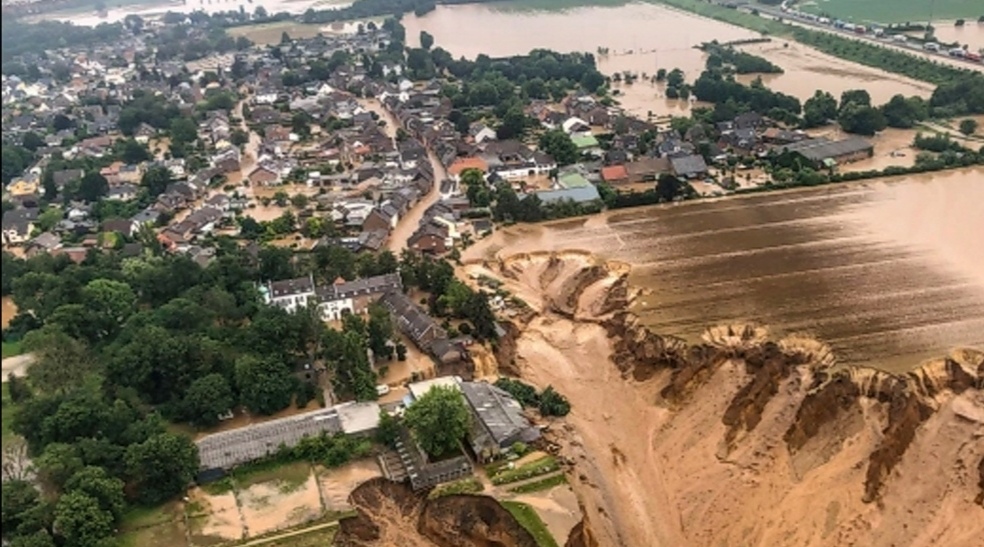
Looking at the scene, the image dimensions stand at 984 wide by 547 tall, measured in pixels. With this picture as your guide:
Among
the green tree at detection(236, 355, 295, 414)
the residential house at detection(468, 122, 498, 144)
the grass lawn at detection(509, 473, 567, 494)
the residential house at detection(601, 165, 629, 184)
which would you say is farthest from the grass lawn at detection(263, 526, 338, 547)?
the residential house at detection(468, 122, 498, 144)

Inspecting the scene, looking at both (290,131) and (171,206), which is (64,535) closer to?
(171,206)

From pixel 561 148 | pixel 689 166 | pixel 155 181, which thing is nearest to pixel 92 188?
pixel 155 181

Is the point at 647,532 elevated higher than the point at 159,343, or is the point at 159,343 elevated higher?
the point at 159,343

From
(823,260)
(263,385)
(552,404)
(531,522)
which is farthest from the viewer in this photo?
(823,260)

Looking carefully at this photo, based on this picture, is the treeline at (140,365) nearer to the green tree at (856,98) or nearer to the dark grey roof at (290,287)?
the dark grey roof at (290,287)

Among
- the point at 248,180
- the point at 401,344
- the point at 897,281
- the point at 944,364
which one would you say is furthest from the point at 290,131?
the point at 944,364

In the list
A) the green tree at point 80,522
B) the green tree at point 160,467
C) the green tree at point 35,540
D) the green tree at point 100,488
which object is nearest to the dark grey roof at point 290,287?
the green tree at point 160,467

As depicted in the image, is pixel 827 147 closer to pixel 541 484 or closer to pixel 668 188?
pixel 668 188

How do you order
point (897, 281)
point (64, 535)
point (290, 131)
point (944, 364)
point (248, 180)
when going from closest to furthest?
point (64, 535) → point (944, 364) → point (897, 281) → point (248, 180) → point (290, 131)
